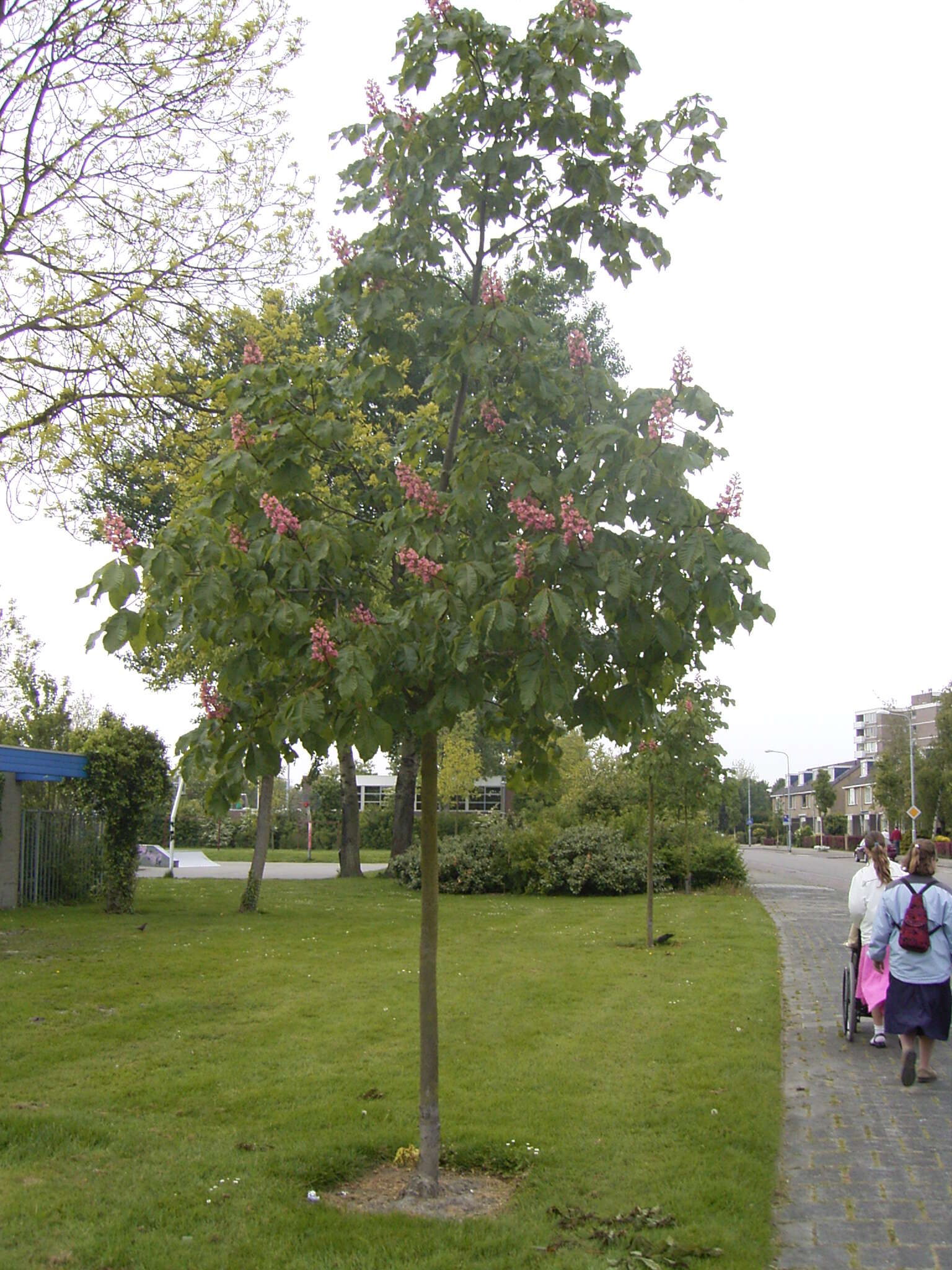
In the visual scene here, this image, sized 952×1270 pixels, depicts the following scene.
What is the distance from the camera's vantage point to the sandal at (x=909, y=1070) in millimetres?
7559

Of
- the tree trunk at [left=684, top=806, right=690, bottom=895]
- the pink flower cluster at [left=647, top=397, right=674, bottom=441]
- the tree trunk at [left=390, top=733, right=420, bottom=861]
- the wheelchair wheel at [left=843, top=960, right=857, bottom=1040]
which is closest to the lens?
the pink flower cluster at [left=647, top=397, right=674, bottom=441]

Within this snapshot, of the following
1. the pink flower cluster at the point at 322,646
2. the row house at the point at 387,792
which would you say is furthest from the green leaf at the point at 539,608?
the row house at the point at 387,792

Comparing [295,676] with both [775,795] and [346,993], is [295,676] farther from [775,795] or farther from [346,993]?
[775,795]

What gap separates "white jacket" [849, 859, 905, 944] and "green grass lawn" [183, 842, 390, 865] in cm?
3516

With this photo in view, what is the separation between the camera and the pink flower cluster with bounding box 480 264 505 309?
528cm

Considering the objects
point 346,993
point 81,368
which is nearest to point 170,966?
point 346,993

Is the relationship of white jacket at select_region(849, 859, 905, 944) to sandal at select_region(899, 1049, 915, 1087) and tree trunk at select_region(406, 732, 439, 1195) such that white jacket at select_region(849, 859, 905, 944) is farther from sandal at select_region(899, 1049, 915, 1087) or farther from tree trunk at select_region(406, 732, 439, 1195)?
tree trunk at select_region(406, 732, 439, 1195)

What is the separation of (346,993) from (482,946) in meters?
4.10

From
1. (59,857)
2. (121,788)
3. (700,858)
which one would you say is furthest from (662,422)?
(700,858)

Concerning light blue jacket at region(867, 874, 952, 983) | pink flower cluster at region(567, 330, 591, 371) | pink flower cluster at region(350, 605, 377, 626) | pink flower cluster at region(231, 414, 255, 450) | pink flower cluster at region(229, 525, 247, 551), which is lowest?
light blue jacket at region(867, 874, 952, 983)

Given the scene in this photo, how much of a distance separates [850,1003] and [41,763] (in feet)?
43.8

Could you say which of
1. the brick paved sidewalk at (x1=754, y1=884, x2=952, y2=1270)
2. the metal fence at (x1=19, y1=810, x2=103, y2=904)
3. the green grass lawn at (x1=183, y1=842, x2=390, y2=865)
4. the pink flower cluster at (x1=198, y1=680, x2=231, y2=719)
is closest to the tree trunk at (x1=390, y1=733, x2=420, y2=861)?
the metal fence at (x1=19, y1=810, x2=103, y2=904)

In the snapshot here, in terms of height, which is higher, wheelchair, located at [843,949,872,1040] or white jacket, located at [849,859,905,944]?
white jacket, located at [849,859,905,944]

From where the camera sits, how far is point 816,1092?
25.4ft
